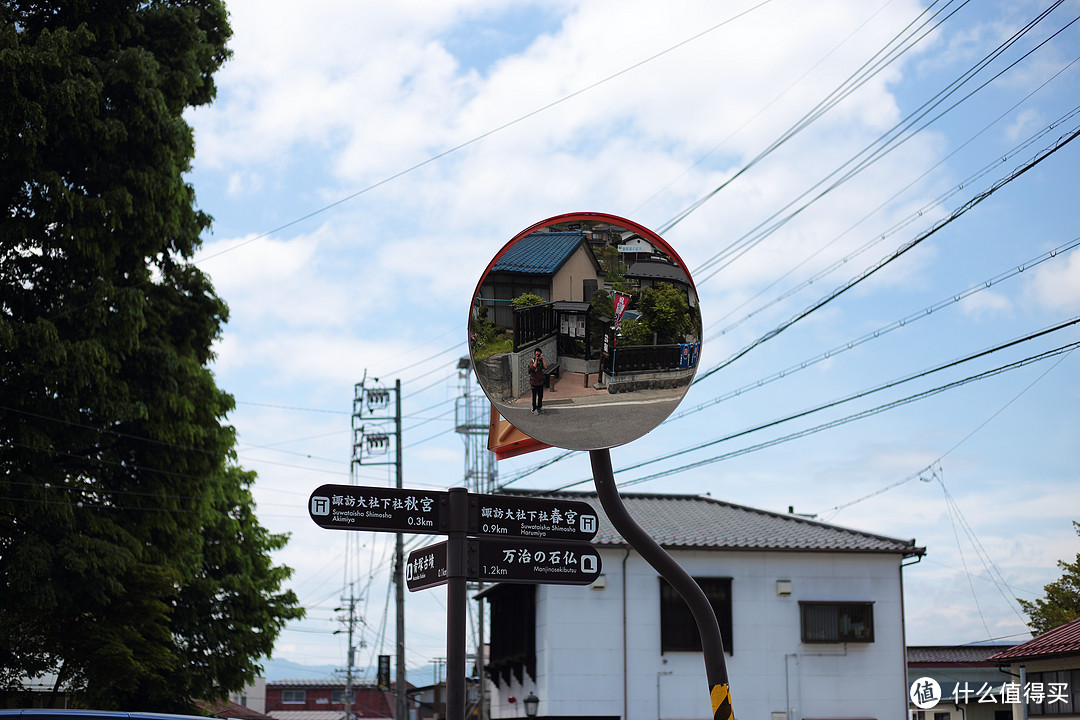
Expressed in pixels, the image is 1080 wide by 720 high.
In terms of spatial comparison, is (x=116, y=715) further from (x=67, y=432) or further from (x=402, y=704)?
(x=402, y=704)

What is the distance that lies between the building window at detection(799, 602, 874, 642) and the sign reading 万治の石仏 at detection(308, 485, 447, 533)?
64.4ft

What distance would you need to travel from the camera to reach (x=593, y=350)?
215cm

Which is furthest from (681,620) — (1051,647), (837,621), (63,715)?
(63,715)

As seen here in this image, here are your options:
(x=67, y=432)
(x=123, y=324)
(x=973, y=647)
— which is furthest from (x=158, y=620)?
(x=973, y=647)

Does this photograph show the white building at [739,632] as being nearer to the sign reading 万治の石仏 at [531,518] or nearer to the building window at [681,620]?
the building window at [681,620]

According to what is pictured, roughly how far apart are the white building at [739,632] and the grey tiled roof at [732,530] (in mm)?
79

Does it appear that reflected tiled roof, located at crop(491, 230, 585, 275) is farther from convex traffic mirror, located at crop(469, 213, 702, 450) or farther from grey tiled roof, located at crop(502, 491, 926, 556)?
grey tiled roof, located at crop(502, 491, 926, 556)

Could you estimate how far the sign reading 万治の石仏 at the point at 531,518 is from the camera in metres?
5.51

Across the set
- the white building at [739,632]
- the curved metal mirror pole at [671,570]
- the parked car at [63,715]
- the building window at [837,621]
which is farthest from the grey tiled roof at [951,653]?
the curved metal mirror pole at [671,570]

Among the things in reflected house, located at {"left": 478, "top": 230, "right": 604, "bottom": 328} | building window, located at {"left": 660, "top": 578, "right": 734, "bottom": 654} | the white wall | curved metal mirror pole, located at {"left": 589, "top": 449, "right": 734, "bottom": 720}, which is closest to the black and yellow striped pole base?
curved metal mirror pole, located at {"left": 589, "top": 449, "right": 734, "bottom": 720}

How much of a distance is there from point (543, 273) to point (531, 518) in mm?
3602

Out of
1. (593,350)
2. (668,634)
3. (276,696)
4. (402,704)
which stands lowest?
(276,696)

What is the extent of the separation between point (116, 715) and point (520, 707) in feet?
64.4

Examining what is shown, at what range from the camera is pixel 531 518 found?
221 inches
